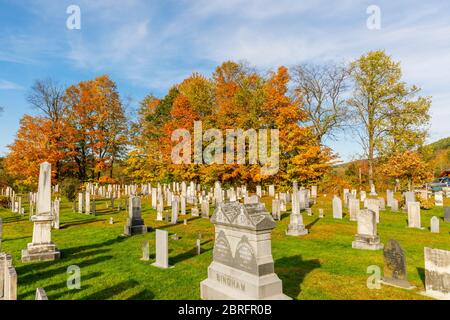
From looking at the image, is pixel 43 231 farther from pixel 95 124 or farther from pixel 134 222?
pixel 95 124

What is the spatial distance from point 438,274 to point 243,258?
461cm

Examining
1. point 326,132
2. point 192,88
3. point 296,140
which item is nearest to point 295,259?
point 296,140

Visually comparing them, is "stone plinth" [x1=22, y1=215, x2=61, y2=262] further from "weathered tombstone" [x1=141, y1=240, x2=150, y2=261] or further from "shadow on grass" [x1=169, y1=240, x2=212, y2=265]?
"shadow on grass" [x1=169, y1=240, x2=212, y2=265]

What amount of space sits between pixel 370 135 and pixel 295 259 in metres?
28.4

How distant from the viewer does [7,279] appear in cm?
586

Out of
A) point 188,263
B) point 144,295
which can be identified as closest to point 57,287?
point 144,295

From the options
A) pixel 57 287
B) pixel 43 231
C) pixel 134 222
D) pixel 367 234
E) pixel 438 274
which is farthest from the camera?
pixel 134 222

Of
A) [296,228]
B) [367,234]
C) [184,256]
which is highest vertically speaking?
[367,234]

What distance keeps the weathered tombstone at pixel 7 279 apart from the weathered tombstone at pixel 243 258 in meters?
3.61

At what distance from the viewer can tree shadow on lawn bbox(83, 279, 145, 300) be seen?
6.70 metres

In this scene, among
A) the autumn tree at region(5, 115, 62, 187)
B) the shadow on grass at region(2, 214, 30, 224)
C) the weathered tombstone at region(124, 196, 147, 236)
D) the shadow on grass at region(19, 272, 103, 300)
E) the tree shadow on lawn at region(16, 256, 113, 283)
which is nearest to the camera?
the shadow on grass at region(19, 272, 103, 300)

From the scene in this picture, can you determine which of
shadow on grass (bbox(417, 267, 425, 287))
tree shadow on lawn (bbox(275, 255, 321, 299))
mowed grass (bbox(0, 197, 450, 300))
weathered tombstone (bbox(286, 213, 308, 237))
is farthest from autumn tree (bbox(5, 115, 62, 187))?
shadow on grass (bbox(417, 267, 425, 287))

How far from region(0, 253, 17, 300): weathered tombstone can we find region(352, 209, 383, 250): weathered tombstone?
10477mm

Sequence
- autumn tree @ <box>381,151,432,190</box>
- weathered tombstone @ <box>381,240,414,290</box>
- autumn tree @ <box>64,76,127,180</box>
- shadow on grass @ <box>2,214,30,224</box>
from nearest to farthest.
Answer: weathered tombstone @ <box>381,240,414,290</box> < shadow on grass @ <box>2,214,30,224</box> < autumn tree @ <box>381,151,432,190</box> < autumn tree @ <box>64,76,127,180</box>
